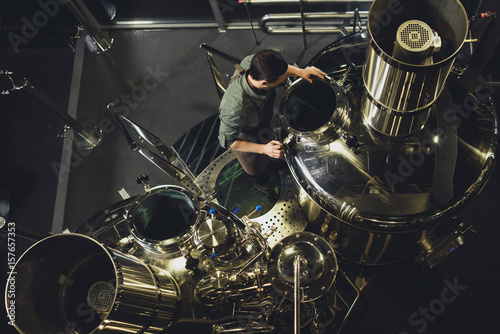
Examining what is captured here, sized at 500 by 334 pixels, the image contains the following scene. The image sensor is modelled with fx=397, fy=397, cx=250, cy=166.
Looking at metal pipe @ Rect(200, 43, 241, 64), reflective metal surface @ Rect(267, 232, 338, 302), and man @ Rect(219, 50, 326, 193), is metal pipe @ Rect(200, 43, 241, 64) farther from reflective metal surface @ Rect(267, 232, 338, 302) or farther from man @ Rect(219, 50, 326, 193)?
reflective metal surface @ Rect(267, 232, 338, 302)

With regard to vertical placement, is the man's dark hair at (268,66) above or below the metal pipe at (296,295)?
above

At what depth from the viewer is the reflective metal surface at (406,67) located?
1916 mm

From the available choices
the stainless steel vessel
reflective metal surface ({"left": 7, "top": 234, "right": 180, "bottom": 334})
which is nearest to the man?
the stainless steel vessel

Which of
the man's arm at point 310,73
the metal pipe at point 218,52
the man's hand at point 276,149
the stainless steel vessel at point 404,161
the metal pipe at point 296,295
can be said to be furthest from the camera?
the metal pipe at point 218,52

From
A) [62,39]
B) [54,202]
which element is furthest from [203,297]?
[62,39]

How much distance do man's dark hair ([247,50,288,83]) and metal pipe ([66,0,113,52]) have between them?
257 cm

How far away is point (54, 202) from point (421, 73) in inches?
141

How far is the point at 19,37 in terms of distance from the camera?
15.7 ft

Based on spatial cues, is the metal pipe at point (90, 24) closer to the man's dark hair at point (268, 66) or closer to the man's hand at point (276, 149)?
the man's dark hair at point (268, 66)

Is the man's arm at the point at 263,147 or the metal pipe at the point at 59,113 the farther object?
the metal pipe at the point at 59,113

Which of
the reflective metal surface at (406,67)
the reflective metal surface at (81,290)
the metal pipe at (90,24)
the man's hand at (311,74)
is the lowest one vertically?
the reflective metal surface at (81,290)

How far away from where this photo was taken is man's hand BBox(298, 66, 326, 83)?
2620 millimetres

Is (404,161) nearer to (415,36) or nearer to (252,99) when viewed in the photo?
(415,36)

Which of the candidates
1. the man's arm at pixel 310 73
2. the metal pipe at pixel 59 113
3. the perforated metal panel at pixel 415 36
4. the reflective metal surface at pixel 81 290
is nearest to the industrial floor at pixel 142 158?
the metal pipe at pixel 59 113
